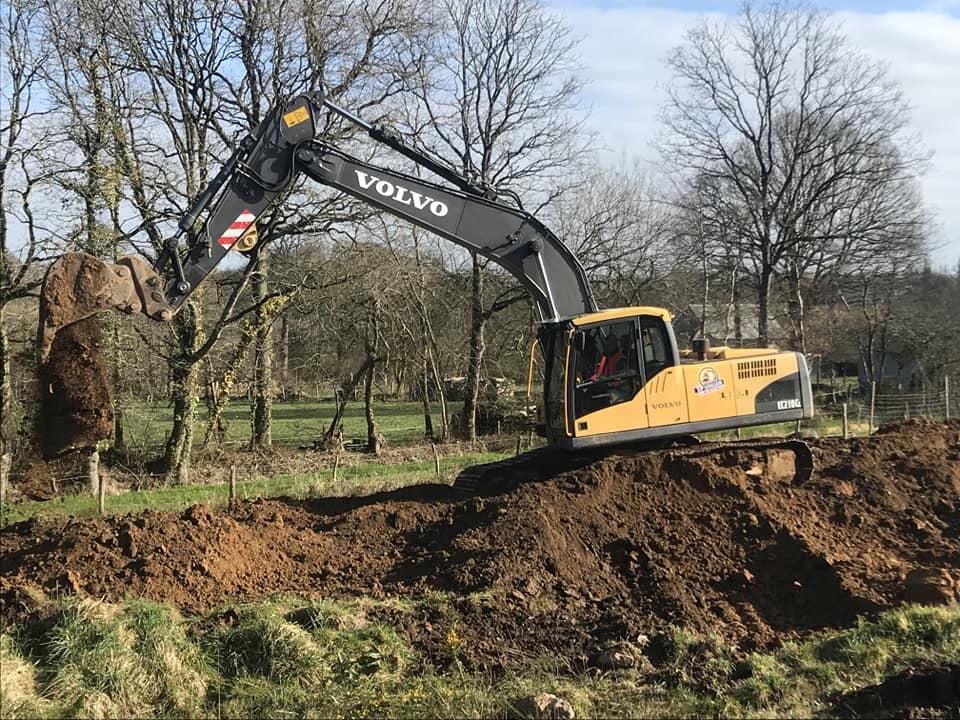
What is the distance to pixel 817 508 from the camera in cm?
950

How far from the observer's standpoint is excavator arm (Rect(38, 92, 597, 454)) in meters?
7.32

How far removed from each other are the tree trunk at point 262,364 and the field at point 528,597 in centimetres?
822

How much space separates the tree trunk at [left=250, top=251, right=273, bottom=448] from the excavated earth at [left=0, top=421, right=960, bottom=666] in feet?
26.8

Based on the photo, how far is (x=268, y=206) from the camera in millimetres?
8969

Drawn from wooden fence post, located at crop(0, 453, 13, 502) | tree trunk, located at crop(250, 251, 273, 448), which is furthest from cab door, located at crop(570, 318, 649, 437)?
tree trunk, located at crop(250, 251, 273, 448)

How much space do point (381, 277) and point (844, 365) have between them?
36.2 meters

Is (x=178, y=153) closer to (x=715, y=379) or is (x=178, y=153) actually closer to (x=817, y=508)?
(x=715, y=379)

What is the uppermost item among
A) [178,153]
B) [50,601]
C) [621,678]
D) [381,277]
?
[178,153]

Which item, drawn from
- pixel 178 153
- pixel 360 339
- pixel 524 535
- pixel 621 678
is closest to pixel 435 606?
pixel 524 535

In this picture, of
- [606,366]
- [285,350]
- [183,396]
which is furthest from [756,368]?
[285,350]

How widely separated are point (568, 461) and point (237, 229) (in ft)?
16.3

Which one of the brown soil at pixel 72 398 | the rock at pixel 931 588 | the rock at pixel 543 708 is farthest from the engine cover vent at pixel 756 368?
the brown soil at pixel 72 398

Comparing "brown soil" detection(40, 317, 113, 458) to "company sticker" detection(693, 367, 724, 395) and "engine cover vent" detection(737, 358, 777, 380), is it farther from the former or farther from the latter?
"engine cover vent" detection(737, 358, 777, 380)

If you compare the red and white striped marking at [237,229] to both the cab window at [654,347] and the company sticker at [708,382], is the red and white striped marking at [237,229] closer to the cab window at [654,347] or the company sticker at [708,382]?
the cab window at [654,347]
